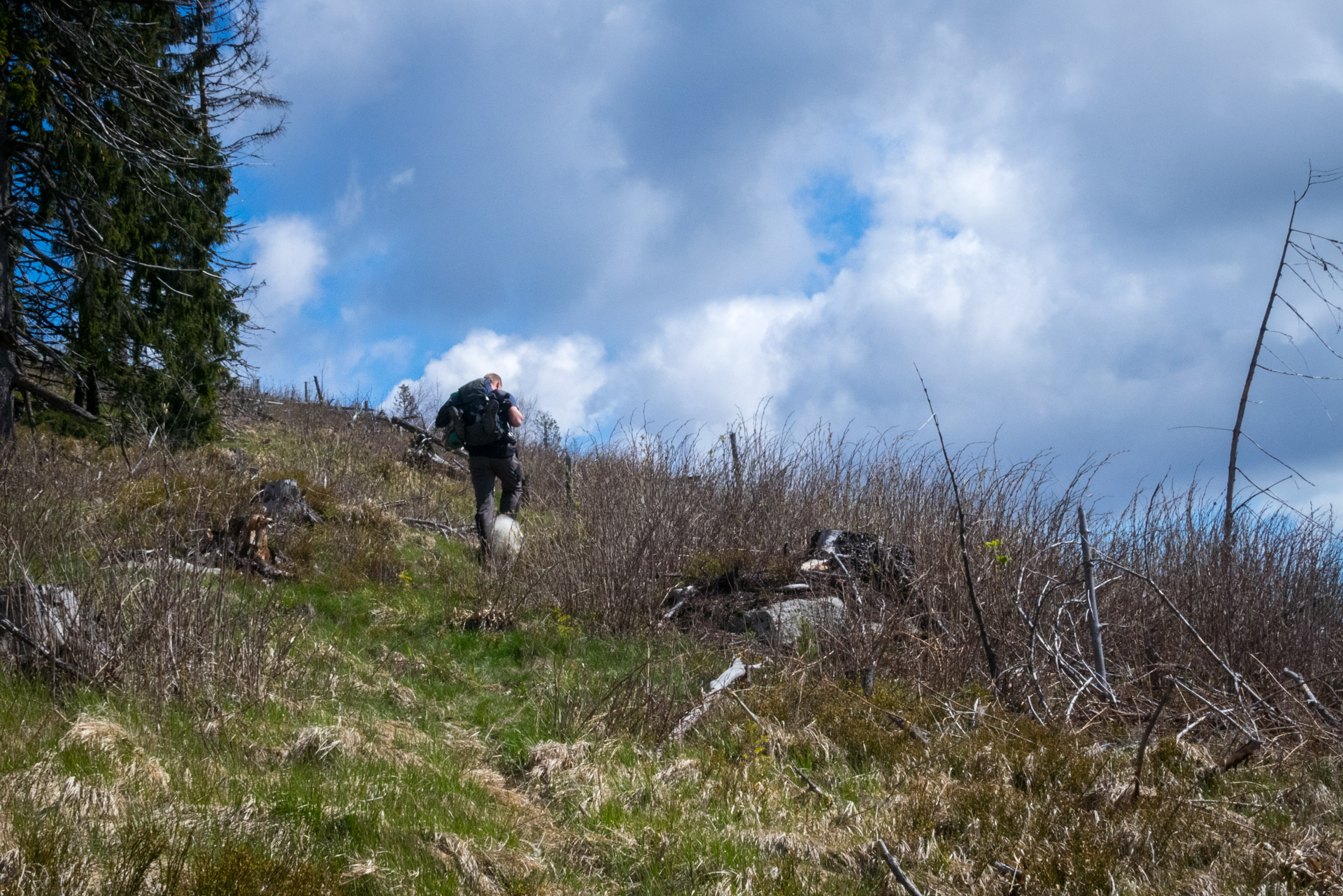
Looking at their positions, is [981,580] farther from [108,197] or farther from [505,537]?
[108,197]

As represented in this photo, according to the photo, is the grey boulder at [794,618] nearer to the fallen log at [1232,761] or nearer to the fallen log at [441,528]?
the fallen log at [1232,761]

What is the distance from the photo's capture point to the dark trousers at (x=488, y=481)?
32.0ft

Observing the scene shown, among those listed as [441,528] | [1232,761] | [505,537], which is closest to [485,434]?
[505,537]

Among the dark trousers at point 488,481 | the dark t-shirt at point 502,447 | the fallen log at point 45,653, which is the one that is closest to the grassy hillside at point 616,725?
the fallen log at point 45,653

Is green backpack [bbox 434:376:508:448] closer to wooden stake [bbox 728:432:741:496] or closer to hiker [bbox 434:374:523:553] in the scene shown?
hiker [bbox 434:374:523:553]

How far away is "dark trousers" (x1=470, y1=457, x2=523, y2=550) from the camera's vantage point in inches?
384

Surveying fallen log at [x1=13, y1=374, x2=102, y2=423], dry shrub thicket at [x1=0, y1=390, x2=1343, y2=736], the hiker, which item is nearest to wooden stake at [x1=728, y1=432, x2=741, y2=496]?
dry shrub thicket at [x1=0, y1=390, x2=1343, y2=736]

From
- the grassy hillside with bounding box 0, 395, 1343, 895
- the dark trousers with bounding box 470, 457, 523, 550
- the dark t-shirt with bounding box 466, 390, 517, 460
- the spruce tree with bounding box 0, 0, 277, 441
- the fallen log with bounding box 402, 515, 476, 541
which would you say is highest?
the spruce tree with bounding box 0, 0, 277, 441

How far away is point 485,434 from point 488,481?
708mm

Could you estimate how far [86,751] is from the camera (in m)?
3.48

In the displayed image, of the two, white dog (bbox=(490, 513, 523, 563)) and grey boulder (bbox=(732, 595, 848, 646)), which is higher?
white dog (bbox=(490, 513, 523, 563))

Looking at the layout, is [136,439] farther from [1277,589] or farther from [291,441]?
[1277,589]

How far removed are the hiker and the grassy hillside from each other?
1076mm

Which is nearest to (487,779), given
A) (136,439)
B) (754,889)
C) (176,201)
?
(754,889)
